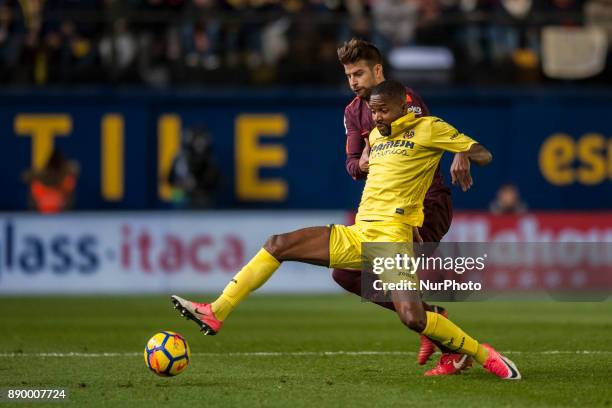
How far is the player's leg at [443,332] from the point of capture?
810cm

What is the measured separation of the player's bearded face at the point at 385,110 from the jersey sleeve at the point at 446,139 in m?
0.25

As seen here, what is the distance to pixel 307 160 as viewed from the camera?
2169cm

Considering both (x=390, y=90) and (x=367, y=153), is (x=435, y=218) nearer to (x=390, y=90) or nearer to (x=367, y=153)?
(x=367, y=153)

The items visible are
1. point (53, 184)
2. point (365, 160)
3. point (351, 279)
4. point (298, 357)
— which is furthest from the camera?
point (53, 184)

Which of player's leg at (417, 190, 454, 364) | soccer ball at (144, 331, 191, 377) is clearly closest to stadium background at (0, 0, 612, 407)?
player's leg at (417, 190, 454, 364)

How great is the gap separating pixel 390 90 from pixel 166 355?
228 centimetres

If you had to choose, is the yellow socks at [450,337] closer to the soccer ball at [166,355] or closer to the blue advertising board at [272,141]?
the soccer ball at [166,355]

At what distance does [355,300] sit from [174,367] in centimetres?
993

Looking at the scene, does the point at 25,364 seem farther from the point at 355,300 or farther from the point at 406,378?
the point at 355,300

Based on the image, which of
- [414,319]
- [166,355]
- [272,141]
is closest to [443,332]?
[414,319]

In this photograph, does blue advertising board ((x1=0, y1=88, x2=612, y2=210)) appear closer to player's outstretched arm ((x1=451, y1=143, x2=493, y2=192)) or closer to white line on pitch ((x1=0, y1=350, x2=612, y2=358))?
white line on pitch ((x1=0, y1=350, x2=612, y2=358))

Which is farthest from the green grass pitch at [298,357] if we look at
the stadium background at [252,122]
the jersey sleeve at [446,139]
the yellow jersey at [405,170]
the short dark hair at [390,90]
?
the stadium background at [252,122]

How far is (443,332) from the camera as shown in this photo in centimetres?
824

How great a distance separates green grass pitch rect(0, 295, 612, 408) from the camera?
7.79m
